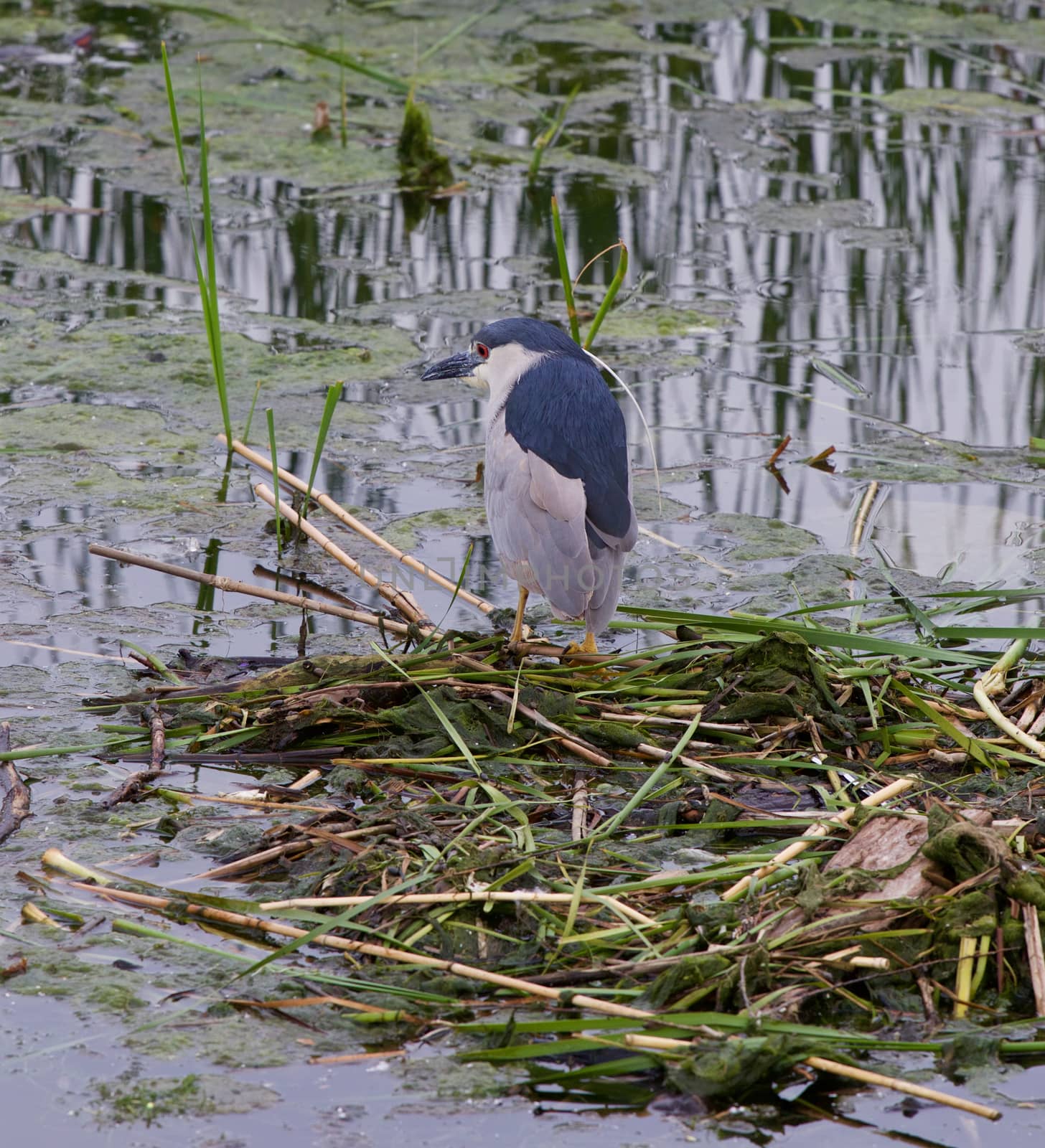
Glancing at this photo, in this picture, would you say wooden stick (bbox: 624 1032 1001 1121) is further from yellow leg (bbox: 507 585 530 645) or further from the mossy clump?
the mossy clump

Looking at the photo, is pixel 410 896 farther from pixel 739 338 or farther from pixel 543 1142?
pixel 739 338

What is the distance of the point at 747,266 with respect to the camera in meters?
6.86

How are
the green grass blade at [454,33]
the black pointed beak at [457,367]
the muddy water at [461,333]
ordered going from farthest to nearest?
the green grass blade at [454,33], the black pointed beak at [457,367], the muddy water at [461,333]

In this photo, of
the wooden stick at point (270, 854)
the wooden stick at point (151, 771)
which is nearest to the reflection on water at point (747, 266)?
the wooden stick at point (151, 771)

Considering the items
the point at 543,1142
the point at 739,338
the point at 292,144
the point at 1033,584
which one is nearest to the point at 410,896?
the point at 543,1142

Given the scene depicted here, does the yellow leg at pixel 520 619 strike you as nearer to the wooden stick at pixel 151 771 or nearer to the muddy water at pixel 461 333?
the muddy water at pixel 461 333

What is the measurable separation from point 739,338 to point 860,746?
3.08 metres

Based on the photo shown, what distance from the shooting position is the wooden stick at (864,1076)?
7.68 feet

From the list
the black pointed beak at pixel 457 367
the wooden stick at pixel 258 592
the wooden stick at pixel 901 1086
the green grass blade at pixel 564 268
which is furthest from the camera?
the black pointed beak at pixel 457 367

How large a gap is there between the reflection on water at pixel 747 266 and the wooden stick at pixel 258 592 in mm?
598

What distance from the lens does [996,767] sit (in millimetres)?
3260

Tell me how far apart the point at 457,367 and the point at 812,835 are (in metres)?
2.02

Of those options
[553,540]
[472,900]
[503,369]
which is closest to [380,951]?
[472,900]

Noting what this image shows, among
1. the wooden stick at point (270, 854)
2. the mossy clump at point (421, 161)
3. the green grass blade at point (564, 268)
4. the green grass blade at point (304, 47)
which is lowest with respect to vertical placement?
the wooden stick at point (270, 854)
